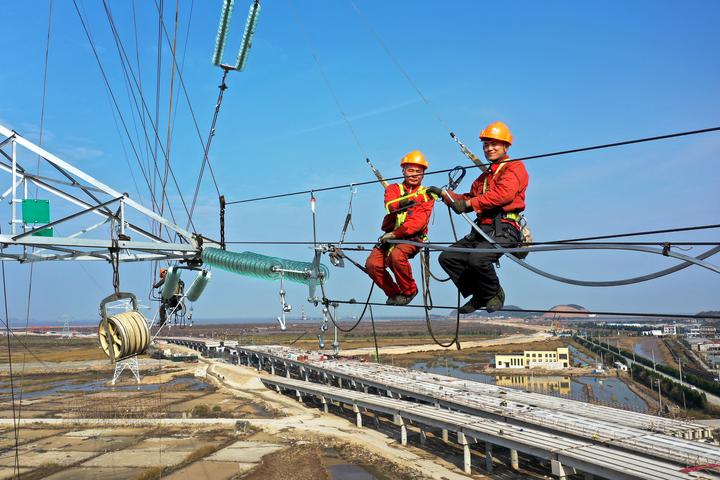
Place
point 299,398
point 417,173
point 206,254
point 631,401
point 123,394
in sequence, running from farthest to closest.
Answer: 1. point 631,401
2. point 123,394
3. point 299,398
4. point 206,254
5. point 417,173

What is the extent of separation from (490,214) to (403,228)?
1634mm

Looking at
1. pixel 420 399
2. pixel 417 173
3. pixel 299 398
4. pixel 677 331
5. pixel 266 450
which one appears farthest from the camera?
pixel 677 331

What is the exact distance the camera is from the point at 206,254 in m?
13.4

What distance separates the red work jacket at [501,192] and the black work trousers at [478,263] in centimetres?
20

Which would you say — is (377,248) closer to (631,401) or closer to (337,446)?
(337,446)

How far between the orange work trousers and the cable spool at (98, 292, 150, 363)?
4255 millimetres

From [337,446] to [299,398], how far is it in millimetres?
18823

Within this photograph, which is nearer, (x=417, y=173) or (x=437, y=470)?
(x=417, y=173)

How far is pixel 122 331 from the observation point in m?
9.85

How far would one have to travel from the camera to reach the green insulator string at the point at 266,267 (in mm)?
10914

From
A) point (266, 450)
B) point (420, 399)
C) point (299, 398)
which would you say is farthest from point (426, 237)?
point (299, 398)

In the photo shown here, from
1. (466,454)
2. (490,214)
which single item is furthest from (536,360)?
(490,214)

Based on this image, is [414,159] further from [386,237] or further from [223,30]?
[223,30]

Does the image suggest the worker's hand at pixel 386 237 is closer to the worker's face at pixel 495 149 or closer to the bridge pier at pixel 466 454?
the worker's face at pixel 495 149
